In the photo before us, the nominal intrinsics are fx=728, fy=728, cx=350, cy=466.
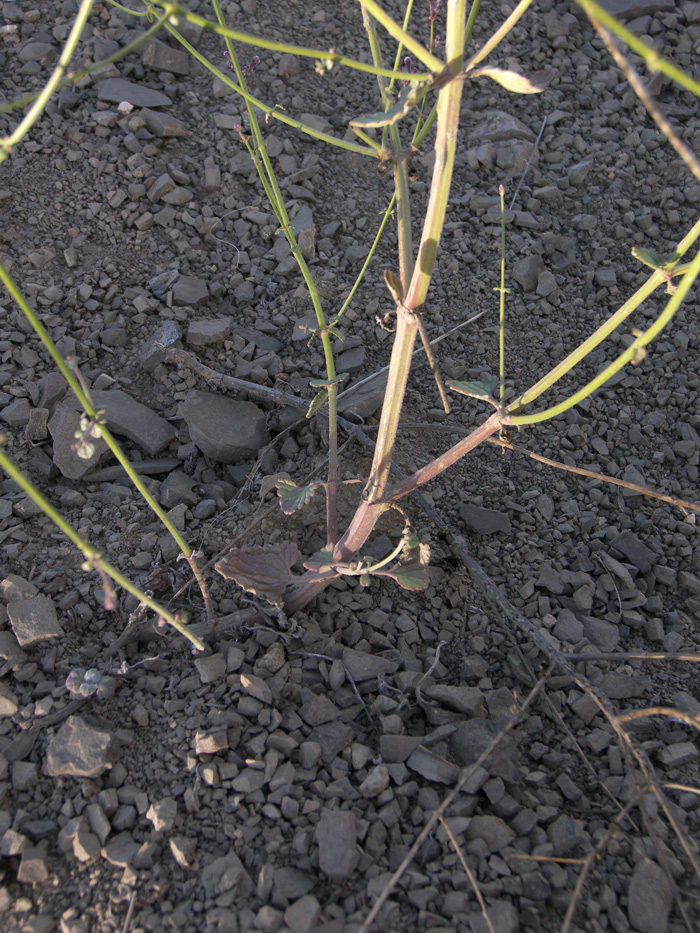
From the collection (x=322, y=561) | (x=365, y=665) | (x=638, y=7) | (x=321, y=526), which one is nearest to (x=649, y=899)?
(x=365, y=665)

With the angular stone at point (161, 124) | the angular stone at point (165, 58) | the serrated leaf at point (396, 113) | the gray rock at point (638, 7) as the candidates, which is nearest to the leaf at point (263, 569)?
the serrated leaf at point (396, 113)

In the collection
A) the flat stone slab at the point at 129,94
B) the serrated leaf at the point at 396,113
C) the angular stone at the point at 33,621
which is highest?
the serrated leaf at the point at 396,113

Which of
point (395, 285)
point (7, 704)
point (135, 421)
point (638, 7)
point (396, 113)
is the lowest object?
point (7, 704)

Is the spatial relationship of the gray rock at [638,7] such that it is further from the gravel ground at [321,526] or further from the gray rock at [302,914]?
the gray rock at [302,914]

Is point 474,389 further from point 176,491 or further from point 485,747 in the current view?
point 176,491

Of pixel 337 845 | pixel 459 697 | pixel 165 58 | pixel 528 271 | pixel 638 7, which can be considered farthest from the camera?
pixel 638 7

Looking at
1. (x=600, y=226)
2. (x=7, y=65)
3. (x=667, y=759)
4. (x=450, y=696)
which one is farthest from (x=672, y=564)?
(x=7, y=65)

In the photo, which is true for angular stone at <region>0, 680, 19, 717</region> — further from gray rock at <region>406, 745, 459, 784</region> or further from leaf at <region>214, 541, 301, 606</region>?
gray rock at <region>406, 745, 459, 784</region>
